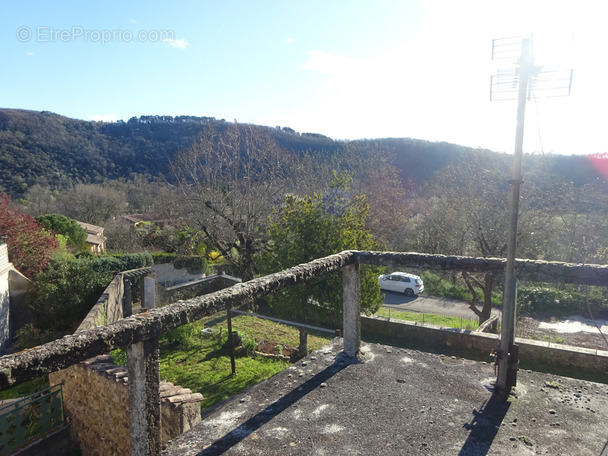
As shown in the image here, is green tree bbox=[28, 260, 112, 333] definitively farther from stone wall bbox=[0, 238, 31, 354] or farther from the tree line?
the tree line

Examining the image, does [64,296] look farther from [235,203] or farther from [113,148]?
[113,148]

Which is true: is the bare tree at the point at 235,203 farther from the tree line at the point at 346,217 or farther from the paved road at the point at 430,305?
the paved road at the point at 430,305

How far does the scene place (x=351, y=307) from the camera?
5000 mm

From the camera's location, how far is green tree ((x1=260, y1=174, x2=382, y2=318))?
35.5ft

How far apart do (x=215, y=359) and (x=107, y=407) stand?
489 cm

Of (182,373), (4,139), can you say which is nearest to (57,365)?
(182,373)

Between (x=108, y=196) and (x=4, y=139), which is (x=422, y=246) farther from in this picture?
(x=4, y=139)

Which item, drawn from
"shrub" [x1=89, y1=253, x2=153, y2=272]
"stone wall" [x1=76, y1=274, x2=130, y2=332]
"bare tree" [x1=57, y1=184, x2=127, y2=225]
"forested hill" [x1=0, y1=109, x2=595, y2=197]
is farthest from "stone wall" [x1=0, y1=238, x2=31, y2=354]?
"forested hill" [x1=0, y1=109, x2=595, y2=197]

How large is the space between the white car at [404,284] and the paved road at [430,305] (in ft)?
0.99

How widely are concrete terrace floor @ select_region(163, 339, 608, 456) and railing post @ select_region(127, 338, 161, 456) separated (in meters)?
0.43

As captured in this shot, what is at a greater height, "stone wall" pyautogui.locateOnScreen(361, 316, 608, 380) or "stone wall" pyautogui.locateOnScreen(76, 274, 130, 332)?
"stone wall" pyautogui.locateOnScreen(76, 274, 130, 332)

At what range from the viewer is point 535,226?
15594 millimetres

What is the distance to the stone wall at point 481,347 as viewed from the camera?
32.8ft

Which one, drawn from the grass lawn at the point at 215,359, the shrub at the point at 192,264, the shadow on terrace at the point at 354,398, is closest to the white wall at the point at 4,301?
the grass lawn at the point at 215,359
